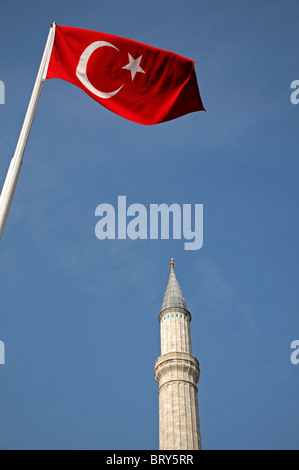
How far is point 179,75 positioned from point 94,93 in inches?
80.3

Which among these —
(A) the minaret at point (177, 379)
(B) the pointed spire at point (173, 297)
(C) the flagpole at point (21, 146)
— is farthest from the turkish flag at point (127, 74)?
(B) the pointed spire at point (173, 297)

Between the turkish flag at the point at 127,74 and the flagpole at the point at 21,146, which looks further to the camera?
the turkish flag at the point at 127,74

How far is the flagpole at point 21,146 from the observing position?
29.8 ft

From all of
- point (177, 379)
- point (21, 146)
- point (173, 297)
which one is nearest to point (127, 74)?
point (21, 146)

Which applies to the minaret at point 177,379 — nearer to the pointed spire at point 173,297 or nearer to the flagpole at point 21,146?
the pointed spire at point 173,297

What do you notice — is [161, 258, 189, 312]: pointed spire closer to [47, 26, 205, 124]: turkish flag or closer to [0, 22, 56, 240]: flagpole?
[47, 26, 205, 124]: turkish flag

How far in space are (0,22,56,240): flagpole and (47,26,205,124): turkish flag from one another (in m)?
0.27

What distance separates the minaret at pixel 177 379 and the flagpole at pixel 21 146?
811 inches

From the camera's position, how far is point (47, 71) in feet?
36.1

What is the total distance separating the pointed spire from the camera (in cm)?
3281

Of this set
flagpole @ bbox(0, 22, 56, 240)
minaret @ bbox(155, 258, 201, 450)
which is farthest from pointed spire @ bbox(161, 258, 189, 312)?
flagpole @ bbox(0, 22, 56, 240)
